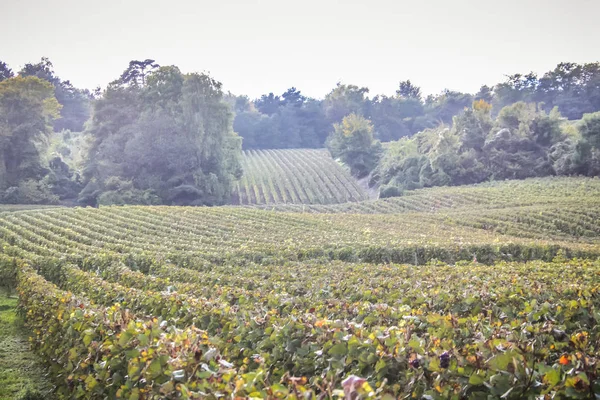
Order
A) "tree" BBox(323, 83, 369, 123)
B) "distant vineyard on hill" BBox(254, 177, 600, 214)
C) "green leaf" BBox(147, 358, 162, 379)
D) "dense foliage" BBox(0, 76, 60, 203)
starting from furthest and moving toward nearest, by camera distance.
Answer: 1. "tree" BBox(323, 83, 369, 123)
2. "dense foliage" BBox(0, 76, 60, 203)
3. "distant vineyard on hill" BBox(254, 177, 600, 214)
4. "green leaf" BBox(147, 358, 162, 379)

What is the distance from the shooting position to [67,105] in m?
87.8

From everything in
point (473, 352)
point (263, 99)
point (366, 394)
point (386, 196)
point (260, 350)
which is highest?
point (263, 99)

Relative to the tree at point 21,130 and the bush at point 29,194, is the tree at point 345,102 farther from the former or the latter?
the bush at point 29,194

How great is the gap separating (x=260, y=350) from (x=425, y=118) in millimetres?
99835

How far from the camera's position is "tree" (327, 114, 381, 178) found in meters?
66.2

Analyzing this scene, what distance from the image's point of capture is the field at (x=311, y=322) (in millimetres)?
3512

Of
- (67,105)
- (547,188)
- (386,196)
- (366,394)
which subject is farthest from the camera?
(67,105)

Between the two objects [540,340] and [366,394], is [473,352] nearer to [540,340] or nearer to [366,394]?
[540,340]

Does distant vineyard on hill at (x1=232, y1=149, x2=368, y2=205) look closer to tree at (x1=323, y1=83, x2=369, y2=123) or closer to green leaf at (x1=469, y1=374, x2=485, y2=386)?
tree at (x1=323, y1=83, x2=369, y2=123)

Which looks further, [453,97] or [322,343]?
[453,97]

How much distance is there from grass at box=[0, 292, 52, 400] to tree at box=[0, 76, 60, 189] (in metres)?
41.9

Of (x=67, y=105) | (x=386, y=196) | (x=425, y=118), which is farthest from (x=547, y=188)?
(x=67, y=105)

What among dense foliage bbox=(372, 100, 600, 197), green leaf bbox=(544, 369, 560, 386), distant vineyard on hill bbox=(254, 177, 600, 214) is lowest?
distant vineyard on hill bbox=(254, 177, 600, 214)

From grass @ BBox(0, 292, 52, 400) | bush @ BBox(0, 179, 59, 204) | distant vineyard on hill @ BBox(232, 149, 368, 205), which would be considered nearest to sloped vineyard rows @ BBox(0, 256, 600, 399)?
grass @ BBox(0, 292, 52, 400)
